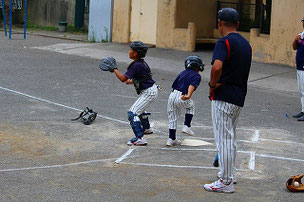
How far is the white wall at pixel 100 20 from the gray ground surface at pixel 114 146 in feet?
27.2

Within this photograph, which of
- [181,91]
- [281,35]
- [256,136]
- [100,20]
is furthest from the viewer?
[100,20]

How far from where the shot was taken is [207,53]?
21.7m

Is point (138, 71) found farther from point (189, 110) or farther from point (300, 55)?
point (300, 55)

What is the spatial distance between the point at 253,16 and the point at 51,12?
1464 cm

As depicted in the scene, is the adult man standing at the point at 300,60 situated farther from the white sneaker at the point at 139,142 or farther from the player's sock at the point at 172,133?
the white sneaker at the point at 139,142

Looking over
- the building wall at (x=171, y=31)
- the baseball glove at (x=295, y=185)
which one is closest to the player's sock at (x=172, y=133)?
the baseball glove at (x=295, y=185)

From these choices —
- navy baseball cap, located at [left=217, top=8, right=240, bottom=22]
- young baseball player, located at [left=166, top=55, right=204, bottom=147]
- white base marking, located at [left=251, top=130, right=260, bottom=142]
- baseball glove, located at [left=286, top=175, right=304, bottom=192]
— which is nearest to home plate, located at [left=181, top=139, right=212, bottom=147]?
young baseball player, located at [left=166, top=55, right=204, bottom=147]

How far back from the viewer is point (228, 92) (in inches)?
255

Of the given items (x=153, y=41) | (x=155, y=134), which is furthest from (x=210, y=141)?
(x=153, y=41)

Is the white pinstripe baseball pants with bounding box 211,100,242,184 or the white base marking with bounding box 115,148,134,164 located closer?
the white pinstripe baseball pants with bounding box 211,100,242,184

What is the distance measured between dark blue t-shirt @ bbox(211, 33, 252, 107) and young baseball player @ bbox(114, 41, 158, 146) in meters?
2.39

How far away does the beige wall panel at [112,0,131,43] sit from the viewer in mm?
23938

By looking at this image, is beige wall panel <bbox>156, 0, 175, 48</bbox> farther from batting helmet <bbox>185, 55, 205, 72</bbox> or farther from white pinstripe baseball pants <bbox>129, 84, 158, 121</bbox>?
white pinstripe baseball pants <bbox>129, 84, 158, 121</bbox>


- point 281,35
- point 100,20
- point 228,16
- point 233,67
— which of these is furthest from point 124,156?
point 100,20
